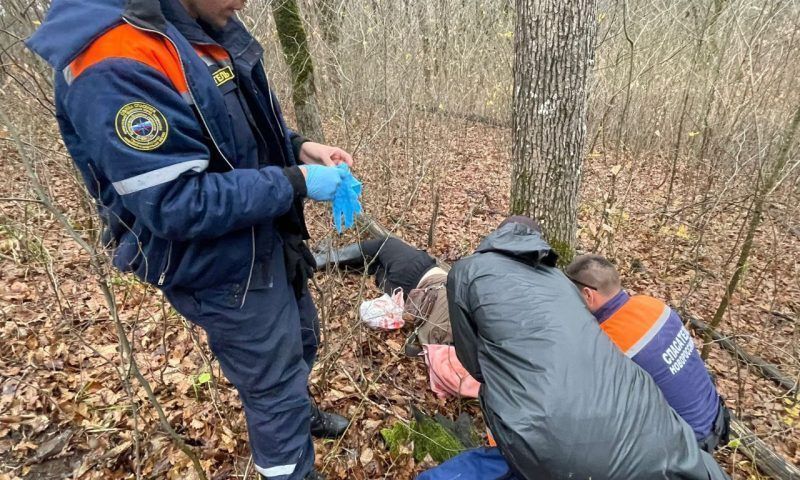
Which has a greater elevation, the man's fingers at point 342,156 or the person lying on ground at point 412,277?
the man's fingers at point 342,156

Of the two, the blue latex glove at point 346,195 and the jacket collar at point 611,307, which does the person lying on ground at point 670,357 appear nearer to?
the jacket collar at point 611,307

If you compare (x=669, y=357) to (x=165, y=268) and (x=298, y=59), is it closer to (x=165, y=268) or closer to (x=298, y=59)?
(x=165, y=268)

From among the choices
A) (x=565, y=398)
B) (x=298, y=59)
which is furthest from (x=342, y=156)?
(x=298, y=59)

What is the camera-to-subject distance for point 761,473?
104 inches

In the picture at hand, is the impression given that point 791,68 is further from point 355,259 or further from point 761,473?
point 355,259

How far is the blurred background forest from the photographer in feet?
6.94

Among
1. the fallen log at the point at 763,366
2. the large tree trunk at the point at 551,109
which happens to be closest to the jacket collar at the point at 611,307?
the large tree trunk at the point at 551,109

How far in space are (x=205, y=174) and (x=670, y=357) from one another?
7.64 feet

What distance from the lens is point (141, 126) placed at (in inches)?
43.7

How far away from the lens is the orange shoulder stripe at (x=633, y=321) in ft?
7.07

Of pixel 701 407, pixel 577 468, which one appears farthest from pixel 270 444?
pixel 701 407

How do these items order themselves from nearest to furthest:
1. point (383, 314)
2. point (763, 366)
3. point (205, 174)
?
1. point (205, 174)
2. point (383, 314)
3. point (763, 366)

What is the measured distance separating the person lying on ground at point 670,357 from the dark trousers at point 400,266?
1855 mm

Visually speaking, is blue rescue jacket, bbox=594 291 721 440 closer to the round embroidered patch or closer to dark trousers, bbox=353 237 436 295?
dark trousers, bbox=353 237 436 295
